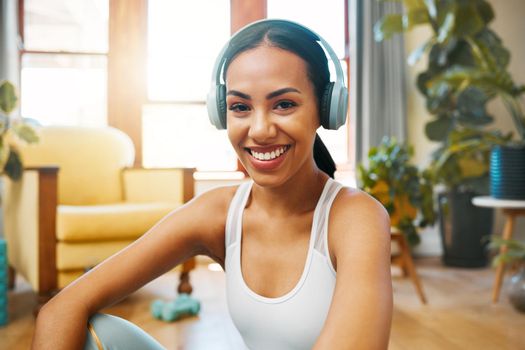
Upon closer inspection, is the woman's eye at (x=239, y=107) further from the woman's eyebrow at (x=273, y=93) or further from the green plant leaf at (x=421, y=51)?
the green plant leaf at (x=421, y=51)

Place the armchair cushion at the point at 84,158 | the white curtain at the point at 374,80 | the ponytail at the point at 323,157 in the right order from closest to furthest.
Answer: the ponytail at the point at 323,157
the armchair cushion at the point at 84,158
the white curtain at the point at 374,80

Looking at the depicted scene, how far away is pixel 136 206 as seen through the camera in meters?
2.56

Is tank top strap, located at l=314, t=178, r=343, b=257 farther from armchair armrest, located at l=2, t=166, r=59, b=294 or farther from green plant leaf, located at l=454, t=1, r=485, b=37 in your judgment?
green plant leaf, located at l=454, t=1, r=485, b=37

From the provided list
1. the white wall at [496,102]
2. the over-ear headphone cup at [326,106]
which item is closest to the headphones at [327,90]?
the over-ear headphone cup at [326,106]

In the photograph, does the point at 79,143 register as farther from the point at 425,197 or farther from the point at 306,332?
the point at 306,332

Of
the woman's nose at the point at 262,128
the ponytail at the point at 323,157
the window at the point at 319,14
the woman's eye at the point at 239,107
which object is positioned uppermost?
the window at the point at 319,14

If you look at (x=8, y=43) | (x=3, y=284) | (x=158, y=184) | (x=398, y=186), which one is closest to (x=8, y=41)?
(x=8, y=43)

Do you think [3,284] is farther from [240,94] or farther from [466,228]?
[466,228]

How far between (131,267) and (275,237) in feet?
0.78

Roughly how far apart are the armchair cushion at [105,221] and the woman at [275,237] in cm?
156

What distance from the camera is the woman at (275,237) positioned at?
0.68 meters

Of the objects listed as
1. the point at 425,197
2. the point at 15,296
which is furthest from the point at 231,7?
the point at 15,296

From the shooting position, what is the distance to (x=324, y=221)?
2.59 ft

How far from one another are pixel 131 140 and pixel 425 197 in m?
1.70
